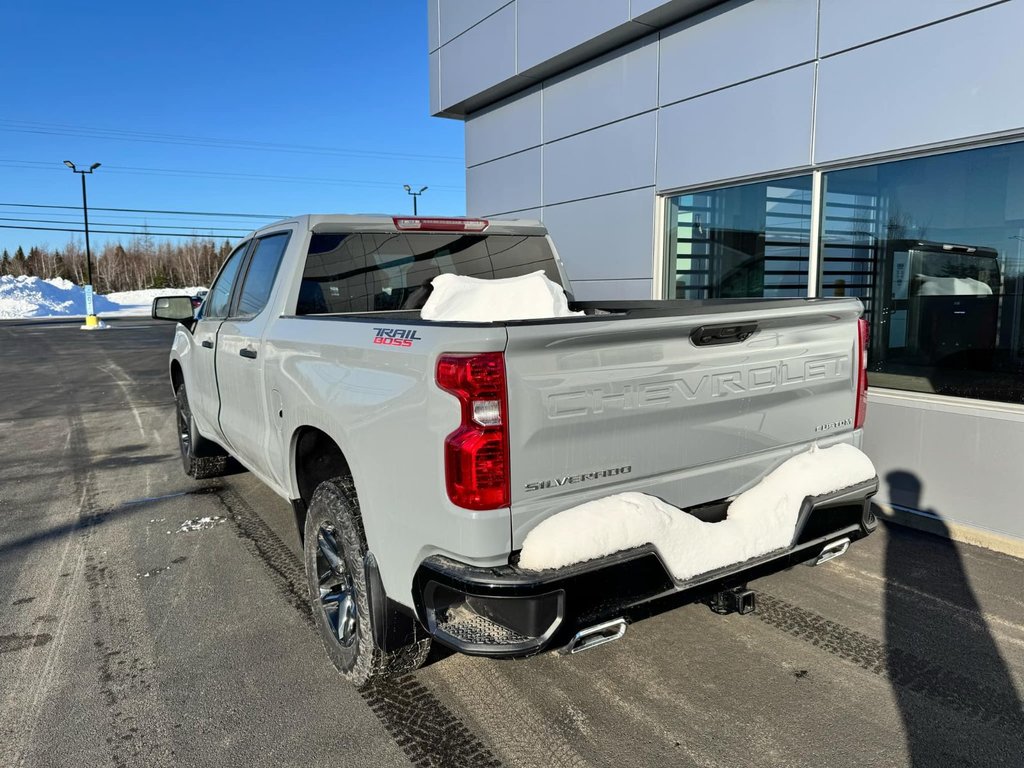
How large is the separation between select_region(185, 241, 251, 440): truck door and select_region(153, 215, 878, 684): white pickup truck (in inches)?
48.2

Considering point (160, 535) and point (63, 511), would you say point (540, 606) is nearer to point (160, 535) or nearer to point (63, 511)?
point (160, 535)

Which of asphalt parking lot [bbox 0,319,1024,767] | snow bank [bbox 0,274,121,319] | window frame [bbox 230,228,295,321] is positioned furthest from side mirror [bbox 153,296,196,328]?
snow bank [bbox 0,274,121,319]

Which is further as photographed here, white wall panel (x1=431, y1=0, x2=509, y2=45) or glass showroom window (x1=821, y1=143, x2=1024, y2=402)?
white wall panel (x1=431, y1=0, x2=509, y2=45)

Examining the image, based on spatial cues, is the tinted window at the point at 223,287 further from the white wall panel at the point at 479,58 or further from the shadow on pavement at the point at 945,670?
the white wall panel at the point at 479,58

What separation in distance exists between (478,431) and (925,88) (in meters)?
4.80

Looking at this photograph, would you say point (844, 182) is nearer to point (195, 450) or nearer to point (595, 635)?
point (595, 635)

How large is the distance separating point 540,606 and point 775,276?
5.46m

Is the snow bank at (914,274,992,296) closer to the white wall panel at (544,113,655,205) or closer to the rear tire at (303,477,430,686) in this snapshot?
the white wall panel at (544,113,655,205)

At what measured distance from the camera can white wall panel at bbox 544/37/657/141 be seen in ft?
25.4

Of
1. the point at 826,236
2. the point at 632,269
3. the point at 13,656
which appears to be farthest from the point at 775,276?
the point at 13,656

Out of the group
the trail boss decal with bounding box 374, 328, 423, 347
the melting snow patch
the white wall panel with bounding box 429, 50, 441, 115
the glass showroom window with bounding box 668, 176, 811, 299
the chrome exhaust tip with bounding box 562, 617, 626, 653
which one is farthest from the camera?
the white wall panel with bounding box 429, 50, 441, 115

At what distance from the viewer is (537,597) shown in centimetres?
Answer: 220

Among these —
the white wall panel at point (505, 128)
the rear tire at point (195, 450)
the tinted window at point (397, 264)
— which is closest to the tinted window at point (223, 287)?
the rear tire at point (195, 450)

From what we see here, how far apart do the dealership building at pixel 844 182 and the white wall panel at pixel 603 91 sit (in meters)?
0.03
